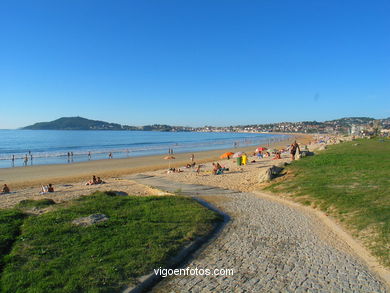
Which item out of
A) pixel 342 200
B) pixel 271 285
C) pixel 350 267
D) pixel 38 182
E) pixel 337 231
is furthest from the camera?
pixel 38 182

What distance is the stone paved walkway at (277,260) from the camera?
500cm

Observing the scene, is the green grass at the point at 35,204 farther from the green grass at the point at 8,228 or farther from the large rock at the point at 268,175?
the large rock at the point at 268,175

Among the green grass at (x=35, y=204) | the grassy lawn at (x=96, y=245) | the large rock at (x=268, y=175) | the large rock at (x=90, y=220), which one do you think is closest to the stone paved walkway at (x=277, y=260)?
the grassy lawn at (x=96, y=245)

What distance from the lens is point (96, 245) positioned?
6.16 metres

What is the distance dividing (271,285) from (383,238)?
3.46m

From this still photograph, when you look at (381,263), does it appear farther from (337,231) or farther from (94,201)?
(94,201)

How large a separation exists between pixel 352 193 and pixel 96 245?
352 inches

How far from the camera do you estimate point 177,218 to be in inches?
333

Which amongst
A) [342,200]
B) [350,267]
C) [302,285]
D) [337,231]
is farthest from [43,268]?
[342,200]

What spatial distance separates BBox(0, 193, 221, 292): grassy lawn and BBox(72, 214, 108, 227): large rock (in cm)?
19

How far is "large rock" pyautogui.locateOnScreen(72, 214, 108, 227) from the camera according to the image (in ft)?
24.9

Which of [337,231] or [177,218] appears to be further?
[177,218]

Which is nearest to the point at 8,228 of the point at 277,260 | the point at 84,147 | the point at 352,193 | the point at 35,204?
the point at 35,204

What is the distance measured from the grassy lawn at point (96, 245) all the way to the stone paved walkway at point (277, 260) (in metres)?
0.70
